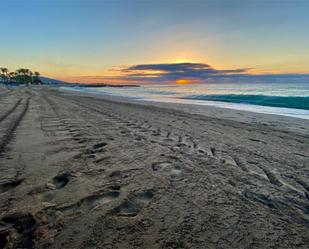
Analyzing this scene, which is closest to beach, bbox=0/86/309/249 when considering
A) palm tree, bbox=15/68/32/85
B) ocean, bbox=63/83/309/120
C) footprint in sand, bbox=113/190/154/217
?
footprint in sand, bbox=113/190/154/217

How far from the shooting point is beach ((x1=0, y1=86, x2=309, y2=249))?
2217 millimetres

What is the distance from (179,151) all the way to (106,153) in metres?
1.60

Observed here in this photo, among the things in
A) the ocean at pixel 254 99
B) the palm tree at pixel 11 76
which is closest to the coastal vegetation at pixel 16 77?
the palm tree at pixel 11 76

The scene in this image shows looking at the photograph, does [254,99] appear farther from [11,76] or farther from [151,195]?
[11,76]

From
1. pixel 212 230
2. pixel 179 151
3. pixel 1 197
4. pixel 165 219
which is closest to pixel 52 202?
pixel 1 197

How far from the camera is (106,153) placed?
16.0ft

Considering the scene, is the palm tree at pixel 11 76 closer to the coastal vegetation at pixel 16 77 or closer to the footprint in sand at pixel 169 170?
the coastal vegetation at pixel 16 77

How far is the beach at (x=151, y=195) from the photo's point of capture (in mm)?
2217

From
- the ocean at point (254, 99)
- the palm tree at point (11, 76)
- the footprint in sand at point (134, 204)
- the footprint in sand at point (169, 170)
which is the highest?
the palm tree at point (11, 76)

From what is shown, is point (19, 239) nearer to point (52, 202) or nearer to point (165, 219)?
point (52, 202)

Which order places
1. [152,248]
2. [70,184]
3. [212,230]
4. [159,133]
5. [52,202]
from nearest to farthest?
[152,248], [212,230], [52,202], [70,184], [159,133]

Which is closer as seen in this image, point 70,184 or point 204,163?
point 70,184

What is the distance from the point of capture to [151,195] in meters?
3.06

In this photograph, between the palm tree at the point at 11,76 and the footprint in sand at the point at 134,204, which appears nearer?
the footprint in sand at the point at 134,204
